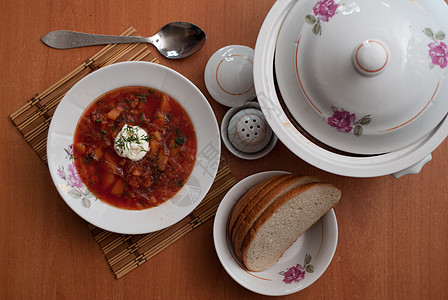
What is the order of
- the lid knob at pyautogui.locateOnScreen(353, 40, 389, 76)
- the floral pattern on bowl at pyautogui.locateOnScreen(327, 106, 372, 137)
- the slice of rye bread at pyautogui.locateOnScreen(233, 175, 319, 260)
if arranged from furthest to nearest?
the slice of rye bread at pyautogui.locateOnScreen(233, 175, 319, 260) < the floral pattern on bowl at pyautogui.locateOnScreen(327, 106, 372, 137) < the lid knob at pyautogui.locateOnScreen(353, 40, 389, 76)

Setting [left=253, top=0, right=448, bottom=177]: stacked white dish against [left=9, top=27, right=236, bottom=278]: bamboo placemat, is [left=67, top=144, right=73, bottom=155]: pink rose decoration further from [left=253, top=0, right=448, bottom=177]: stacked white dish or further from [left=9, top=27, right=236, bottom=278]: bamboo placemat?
[left=253, top=0, right=448, bottom=177]: stacked white dish

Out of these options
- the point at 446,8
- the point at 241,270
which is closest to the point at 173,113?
the point at 241,270

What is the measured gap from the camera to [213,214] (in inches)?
57.1

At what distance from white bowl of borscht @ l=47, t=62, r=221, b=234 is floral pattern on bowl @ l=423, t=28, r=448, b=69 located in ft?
2.30

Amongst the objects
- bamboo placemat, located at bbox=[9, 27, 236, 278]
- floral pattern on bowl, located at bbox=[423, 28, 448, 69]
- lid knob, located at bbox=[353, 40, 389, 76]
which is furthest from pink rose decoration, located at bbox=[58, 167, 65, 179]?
floral pattern on bowl, located at bbox=[423, 28, 448, 69]

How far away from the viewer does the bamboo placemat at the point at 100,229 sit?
1.41 m

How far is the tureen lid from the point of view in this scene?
91cm

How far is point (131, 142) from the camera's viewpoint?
1304mm

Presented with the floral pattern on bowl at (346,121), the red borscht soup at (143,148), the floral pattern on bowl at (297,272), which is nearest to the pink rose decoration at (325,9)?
the floral pattern on bowl at (346,121)

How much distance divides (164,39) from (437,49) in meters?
0.94

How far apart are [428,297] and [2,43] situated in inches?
79.6

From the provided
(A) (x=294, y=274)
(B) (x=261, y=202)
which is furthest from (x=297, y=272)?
(B) (x=261, y=202)

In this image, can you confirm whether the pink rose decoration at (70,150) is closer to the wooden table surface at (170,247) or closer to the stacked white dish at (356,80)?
the wooden table surface at (170,247)

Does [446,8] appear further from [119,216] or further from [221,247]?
[119,216]
